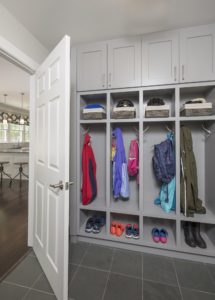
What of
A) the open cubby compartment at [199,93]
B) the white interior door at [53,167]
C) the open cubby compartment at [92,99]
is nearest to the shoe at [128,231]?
the white interior door at [53,167]

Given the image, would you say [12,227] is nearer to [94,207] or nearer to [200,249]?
[94,207]

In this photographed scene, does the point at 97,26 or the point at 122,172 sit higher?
the point at 97,26

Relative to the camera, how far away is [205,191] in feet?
6.28

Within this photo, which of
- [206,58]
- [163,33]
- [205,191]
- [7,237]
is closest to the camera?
[206,58]

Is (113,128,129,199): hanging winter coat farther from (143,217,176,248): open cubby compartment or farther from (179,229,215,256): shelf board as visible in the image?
(179,229,215,256): shelf board

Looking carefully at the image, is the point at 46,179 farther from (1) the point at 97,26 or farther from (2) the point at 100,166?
(1) the point at 97,26

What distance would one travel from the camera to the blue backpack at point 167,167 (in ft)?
5.95

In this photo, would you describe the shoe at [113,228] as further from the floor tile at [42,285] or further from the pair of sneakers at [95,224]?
the floor tile at [42,285]

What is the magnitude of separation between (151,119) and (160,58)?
25.6 inches

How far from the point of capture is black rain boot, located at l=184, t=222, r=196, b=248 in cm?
174

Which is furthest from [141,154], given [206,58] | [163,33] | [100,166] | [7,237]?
[7,237]

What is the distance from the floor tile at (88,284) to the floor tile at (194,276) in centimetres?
70

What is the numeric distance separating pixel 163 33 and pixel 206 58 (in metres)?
0.52

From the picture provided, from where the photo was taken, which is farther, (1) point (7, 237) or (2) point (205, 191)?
(1) point (7, 237)
